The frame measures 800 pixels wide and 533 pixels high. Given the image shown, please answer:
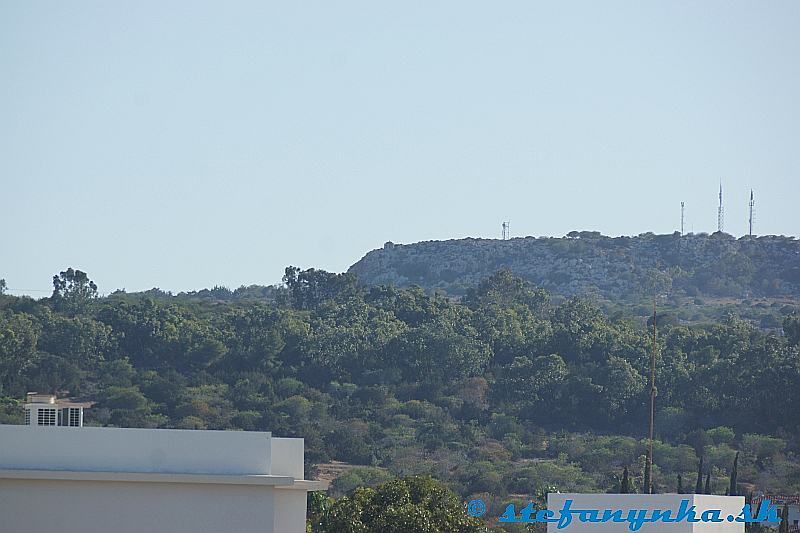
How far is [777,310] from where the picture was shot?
86.5m

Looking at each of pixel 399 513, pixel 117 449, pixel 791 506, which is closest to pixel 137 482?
pixel 117 449

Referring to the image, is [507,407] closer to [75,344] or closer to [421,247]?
[75,344]

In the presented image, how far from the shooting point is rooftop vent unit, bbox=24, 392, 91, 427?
2319cm

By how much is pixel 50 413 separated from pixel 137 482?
4369 mm

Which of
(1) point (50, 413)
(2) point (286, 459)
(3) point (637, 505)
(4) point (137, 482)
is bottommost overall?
(3) point (637, 505)

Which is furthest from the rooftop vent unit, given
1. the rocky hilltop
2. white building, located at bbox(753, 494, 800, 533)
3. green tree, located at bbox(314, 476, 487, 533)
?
the rocky hilltop

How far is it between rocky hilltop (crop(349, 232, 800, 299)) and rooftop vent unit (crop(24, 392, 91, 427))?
7296cm

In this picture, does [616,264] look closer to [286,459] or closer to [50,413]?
[50,413]

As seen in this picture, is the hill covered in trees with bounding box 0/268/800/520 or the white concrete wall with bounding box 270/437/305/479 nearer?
the white concrete wall with bounding box 270/437/305/479

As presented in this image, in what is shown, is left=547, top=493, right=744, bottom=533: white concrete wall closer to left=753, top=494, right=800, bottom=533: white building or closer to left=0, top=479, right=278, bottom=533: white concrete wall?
left=0, top=479, right=278, bottom=533: white concrete wall

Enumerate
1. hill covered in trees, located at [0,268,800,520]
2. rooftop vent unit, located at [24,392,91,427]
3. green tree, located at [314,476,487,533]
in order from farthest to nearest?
hill covered in trees, located at [0,268,800,520]
green tree, located at [314,476,487,533]
rooftop vent unit, located at [24,392,91,427]

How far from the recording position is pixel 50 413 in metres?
23.3

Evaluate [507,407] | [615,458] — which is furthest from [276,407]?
[615,458]

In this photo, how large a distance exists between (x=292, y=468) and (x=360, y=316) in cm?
5360
